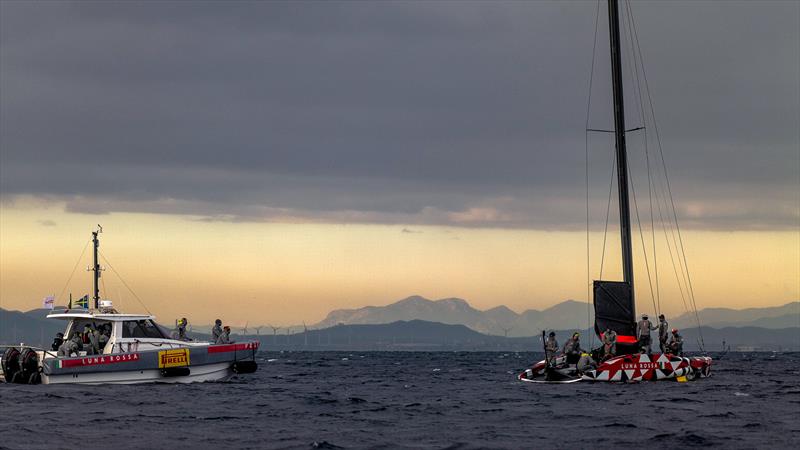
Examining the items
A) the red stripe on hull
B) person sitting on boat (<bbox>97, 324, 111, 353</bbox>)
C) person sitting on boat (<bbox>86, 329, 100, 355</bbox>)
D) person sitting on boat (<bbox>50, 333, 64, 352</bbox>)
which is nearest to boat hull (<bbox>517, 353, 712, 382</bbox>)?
the red stripe on hull

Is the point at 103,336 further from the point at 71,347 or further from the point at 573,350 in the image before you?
the point at 573,350

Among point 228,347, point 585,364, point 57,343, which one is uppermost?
point 57,343

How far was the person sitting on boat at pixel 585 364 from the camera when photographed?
5153 cm

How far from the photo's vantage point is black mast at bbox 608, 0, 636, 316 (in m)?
54.3

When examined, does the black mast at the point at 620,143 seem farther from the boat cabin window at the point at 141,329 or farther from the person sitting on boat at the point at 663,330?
the boat cabin window at the point at 141,329

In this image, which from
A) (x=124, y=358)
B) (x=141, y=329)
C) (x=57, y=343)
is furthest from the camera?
(x=141, y=329)

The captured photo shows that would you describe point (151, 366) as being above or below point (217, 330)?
below

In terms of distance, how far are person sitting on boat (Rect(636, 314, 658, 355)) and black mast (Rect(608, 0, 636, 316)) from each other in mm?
1546

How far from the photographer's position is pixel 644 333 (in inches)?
2028

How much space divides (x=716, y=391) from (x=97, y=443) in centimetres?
2793

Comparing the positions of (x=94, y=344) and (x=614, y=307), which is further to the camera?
(x=614, y=307)

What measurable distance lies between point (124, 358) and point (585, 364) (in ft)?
65.2

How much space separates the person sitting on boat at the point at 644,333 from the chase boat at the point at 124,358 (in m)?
17.8

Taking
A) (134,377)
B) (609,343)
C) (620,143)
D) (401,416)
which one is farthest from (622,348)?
(134,377)
